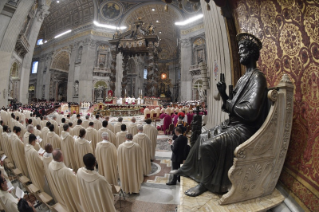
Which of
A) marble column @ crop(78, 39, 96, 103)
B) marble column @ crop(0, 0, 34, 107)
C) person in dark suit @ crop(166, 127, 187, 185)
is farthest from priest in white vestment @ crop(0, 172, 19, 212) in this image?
marble column @ crop(78, 39, 96, 103)

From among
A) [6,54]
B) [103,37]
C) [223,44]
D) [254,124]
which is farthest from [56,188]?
[103,37]

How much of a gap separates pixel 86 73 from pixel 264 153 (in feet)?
93.0

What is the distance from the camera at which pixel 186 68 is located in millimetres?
24750

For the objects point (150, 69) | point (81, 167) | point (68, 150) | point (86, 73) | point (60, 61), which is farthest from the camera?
point (60, 61)

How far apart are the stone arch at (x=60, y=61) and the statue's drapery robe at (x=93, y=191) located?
3334 cm

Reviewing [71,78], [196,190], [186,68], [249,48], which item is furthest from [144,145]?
[71,78]

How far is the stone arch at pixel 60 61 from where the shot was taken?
31.0m

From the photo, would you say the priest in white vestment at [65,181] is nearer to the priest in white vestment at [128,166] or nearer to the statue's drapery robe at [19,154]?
the priest in white vestment at [128,166]

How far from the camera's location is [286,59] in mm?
2082

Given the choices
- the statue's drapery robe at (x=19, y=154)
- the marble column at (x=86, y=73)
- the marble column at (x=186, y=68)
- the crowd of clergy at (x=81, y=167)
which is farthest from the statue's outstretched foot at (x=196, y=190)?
the marble column at (x=86, y=73)

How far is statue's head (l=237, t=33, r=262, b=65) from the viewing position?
2.14 metres

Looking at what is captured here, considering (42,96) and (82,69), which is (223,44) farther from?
(42,96)

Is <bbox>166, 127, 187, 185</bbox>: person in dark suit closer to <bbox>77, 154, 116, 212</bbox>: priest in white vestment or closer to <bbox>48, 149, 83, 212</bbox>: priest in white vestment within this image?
<bbox>77, 154, 116, 212</bbox>: priest in white vestment

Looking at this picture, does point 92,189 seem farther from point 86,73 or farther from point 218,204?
point 86,73
